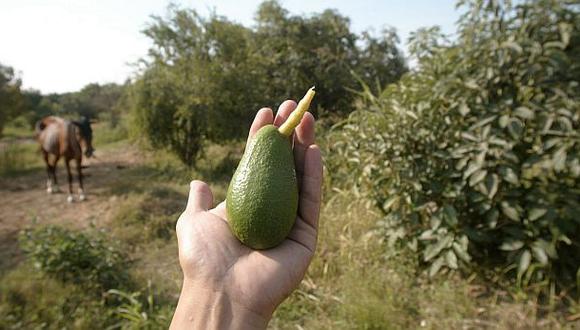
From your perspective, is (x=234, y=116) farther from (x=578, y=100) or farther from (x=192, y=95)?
(x=578, y=100)

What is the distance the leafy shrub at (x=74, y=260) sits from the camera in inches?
144

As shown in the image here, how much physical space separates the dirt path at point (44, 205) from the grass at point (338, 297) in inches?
44.5

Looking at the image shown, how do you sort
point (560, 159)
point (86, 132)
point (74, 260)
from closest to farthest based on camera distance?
1. point (560, 159)
2. point (74, 260)
3. point (86, 132)

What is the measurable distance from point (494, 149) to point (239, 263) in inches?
81.6

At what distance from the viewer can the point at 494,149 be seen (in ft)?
8.94

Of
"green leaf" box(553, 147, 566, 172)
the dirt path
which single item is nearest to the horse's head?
the dirt path

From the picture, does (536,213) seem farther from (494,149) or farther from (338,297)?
(338,297)

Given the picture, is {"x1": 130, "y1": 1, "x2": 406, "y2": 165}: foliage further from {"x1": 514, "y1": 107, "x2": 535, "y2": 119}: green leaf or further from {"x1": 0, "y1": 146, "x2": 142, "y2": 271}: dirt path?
{"x1": 514, "y1": 107, "x2": 535, "y2": 119}: green leaf

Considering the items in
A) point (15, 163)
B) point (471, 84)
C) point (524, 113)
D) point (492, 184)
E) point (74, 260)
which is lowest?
point (74, 260)

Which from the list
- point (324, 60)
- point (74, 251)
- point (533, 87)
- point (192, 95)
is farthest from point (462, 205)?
point (324, 60)

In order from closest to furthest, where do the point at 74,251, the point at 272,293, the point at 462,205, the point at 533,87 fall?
the point at 272,293
the point at 533,87
the point at 462,205
the point at 74,251

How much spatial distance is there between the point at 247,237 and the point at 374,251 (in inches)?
96.2

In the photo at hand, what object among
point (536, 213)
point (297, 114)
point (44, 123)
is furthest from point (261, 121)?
point (44, 123)

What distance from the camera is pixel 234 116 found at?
Result: 9156mm
